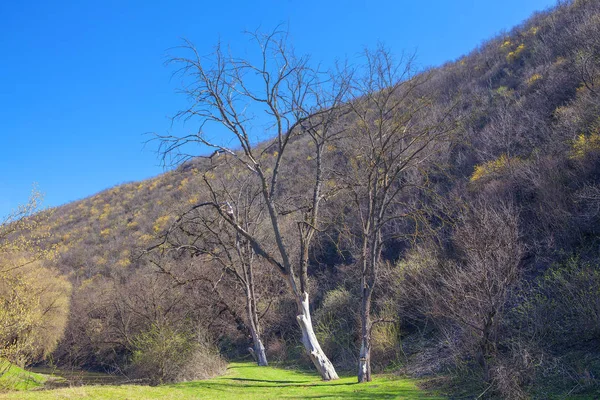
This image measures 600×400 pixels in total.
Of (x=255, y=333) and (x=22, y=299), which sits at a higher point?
(x=22, y=299)

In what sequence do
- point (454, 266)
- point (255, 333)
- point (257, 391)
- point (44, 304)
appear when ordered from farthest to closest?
point (44, 304)
point (255, 333)
point (257, 391)
point (454, 266)

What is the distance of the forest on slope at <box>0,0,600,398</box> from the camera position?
31.1 ft

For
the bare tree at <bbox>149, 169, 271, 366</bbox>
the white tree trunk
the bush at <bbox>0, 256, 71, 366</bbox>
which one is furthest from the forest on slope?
the white tree trunk

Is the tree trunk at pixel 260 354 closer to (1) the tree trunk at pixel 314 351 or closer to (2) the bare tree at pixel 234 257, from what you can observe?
(2) the bare tree at pixel 234 257

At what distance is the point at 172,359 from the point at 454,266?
38.8 ft

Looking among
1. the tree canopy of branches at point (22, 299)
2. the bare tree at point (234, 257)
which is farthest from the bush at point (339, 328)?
the tree canopy of branches at point (22, 299)

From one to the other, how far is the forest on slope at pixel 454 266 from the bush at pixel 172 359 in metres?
0.06

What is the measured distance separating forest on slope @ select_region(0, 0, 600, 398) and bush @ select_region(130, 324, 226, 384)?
62mm

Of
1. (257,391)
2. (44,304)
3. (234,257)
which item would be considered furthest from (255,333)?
(44,304)

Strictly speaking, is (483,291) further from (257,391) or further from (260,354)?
(260,354)

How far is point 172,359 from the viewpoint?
55.7 feet

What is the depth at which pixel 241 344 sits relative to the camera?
26.7m

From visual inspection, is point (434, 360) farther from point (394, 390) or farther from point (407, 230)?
point (407, 230)

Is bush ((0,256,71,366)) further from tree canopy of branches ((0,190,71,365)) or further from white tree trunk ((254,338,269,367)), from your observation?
white tree trunk ((254,338,269,367))
